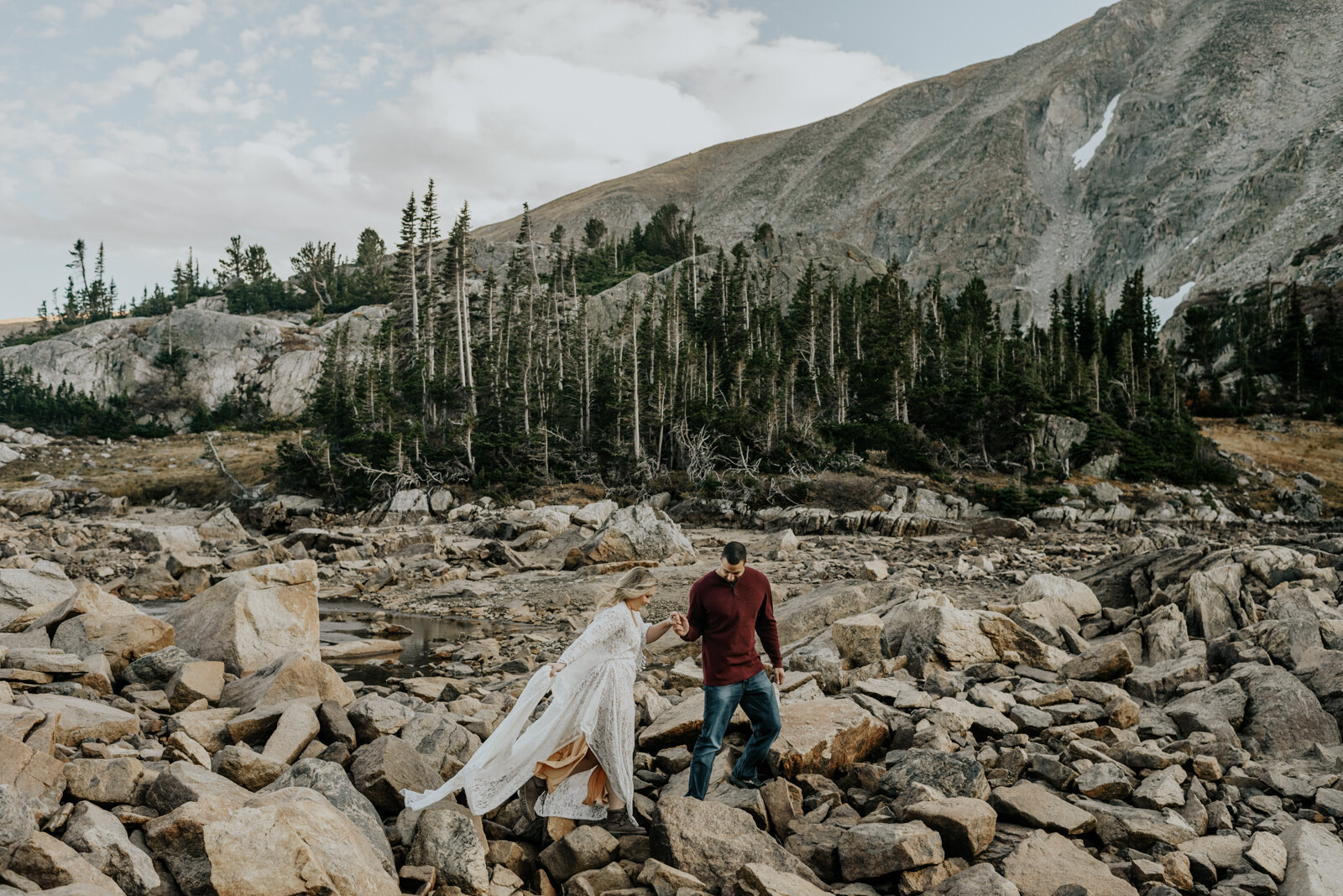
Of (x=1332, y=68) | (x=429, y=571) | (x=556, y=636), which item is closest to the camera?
(x=556, y=636)

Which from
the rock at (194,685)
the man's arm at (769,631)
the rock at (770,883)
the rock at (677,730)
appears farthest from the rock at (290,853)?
the rock at (194,685)

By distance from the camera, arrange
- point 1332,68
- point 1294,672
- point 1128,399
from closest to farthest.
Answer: point 1294,672 < point 1128,399 < point 1332,68

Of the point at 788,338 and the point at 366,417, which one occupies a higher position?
the point at 788,338

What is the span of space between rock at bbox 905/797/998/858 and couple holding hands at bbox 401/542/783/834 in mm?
1378

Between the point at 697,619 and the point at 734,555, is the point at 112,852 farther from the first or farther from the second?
the point at 734,555

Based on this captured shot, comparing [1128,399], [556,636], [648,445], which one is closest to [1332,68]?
[1128,399]

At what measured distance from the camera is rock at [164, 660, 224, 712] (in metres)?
8.10

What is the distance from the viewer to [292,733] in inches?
263

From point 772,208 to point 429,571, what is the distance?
161670 millimetres

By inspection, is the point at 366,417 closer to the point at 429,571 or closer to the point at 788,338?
the point at 429,571

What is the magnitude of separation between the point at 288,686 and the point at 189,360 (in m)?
84.0

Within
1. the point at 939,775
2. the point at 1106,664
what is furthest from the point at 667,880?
the point at 1106,664

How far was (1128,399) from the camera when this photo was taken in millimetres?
53031

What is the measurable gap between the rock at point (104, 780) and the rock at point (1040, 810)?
21.2 ft
